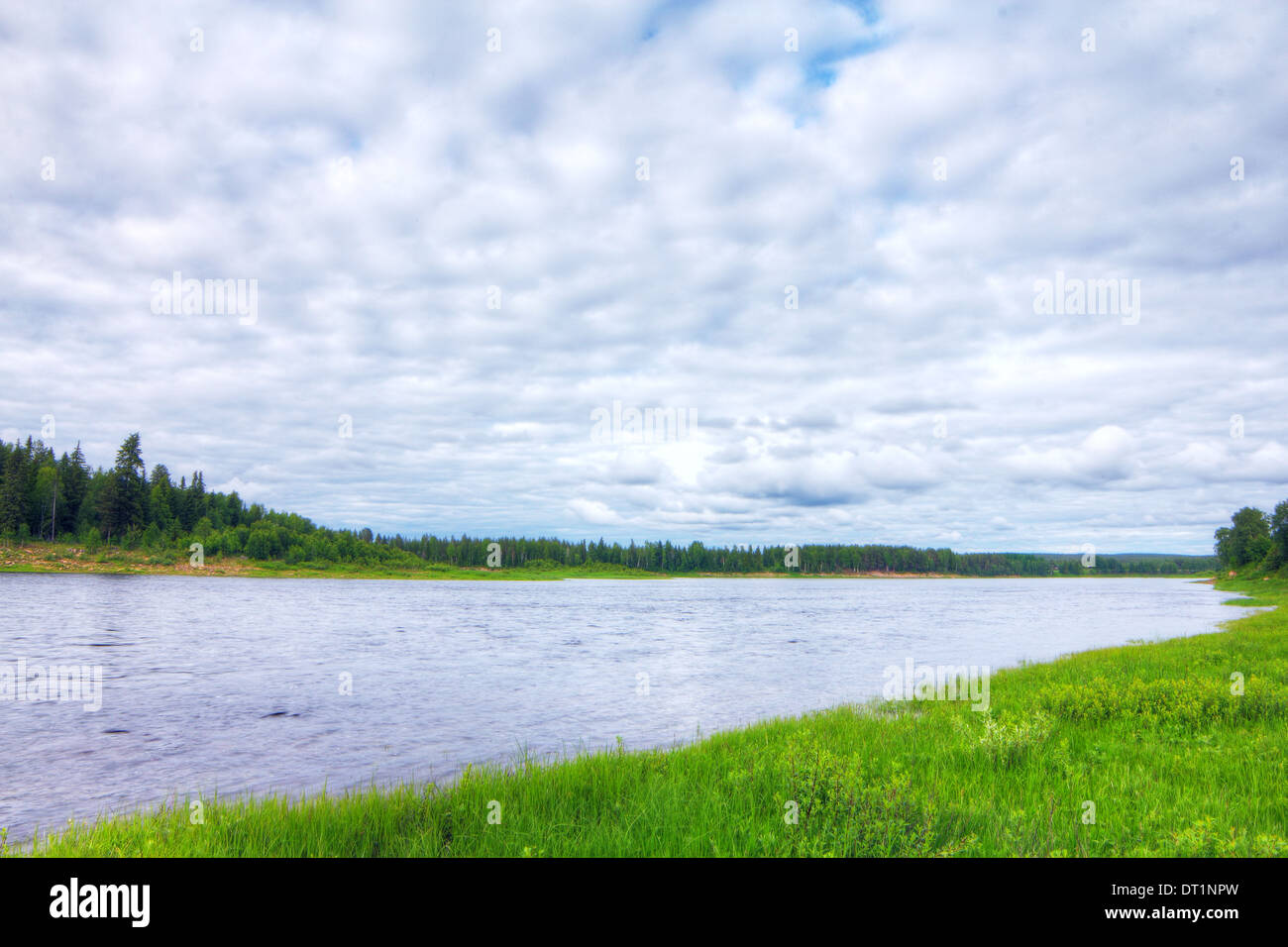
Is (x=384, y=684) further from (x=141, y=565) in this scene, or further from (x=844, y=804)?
(x=141, y=565)

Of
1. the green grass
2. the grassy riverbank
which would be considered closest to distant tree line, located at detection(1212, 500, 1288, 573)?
the green grass

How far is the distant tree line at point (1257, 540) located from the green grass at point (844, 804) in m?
148

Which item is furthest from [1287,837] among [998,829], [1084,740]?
[1084,740]

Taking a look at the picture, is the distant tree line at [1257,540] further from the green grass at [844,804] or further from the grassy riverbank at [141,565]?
the grassy riverbank at [141,565]

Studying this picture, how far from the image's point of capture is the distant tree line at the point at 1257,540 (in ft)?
407

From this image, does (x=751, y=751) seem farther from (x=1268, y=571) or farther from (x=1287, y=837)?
A: (x=1268, y=571)

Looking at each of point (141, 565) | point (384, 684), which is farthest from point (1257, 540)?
point (141, 565)

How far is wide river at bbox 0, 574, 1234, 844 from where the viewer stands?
16.8 metres

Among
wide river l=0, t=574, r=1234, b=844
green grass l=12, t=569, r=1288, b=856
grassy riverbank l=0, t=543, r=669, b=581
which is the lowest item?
grassy riverbank l=0, t=543, r=669, b=581

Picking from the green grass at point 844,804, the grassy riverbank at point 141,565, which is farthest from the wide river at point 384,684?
the grassy riverbank at point 141,565

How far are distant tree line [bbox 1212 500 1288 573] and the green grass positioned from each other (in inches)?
5814

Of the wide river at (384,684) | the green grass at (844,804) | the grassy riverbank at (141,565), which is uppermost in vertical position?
the green grass at (844,804)

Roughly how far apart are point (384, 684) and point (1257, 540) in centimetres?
19708

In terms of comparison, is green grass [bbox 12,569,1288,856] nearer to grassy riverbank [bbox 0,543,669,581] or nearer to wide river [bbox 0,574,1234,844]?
wide river [bbox 0,574,1234,844]
